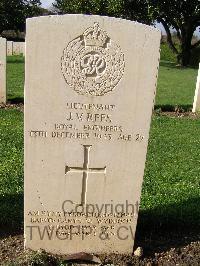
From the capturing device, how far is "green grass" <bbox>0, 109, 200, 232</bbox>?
15.9ft

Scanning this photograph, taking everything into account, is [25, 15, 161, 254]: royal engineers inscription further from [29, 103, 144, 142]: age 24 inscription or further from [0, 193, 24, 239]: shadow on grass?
[0, 193, 24, 239]: shadow on grass

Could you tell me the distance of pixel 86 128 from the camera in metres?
3.78

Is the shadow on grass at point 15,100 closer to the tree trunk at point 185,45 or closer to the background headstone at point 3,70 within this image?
the background headstone at point 3,70

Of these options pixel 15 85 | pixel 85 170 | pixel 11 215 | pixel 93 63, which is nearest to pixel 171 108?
pixel 15 85

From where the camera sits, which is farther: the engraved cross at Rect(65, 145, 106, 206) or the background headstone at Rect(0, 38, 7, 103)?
the background headstone at Rect(0, 38, 7, 103)

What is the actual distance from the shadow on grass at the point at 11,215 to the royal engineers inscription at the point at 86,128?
44 cm

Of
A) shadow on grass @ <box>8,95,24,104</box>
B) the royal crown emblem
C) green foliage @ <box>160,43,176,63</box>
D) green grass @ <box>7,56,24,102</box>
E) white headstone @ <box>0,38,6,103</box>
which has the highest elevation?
the royal crown emblem

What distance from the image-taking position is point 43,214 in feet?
13.1

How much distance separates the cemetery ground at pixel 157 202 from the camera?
413cm

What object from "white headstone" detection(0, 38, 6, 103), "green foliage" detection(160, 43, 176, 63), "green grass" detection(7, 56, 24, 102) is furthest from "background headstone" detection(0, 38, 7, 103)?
"green foliage" detection(160, 43, 176, 63)

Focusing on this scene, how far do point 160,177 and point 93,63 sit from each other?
296 cm

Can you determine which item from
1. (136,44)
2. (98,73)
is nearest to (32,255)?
(98,73)

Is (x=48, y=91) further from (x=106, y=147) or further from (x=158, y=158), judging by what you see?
(x=158, y=158)

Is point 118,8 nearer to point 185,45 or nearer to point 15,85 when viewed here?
point 185,45
